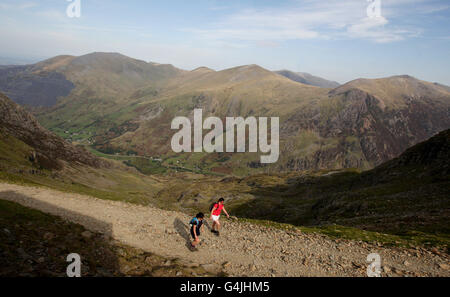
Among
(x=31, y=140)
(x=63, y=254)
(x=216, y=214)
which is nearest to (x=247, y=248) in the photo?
(x=216, y=214)

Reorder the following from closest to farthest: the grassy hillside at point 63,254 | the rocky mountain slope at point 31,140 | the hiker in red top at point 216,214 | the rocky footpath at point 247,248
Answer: the grassy hillside at point 63,254 < the rocky footpath at point 247,248 < the hiker in red top at point 216,214 < the rocky mountain slope at point 31,140

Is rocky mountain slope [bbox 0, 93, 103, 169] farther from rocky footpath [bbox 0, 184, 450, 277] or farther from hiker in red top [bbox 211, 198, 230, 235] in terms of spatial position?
hiker in red top [bbox 211, 198, 230, 235]

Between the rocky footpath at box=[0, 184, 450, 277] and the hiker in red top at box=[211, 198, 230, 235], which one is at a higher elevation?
the hiker in red top at box=[211, 198, 230, 235]

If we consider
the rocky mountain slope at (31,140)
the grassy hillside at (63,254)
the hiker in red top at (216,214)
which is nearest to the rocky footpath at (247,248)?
the hiker in red top at (216,214)

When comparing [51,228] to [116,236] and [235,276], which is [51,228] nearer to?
[116,236]

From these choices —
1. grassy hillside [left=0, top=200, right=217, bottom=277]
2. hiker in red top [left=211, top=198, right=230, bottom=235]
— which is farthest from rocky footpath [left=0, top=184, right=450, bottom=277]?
grassy hillside [left=0, top=200, right=217, bottom=277]

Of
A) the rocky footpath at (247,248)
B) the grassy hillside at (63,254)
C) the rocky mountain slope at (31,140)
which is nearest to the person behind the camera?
the grassy hillside at (63,254)

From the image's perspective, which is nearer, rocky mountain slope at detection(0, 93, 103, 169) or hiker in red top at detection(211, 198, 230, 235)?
hiker in red top at detection(211, 198, 230, 235)

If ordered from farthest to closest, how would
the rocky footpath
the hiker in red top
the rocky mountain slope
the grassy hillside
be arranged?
the rocky mountain slope, the hiker in red top, the rocky footpath, the grassy hillside

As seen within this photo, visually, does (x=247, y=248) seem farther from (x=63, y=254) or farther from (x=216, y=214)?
(x=63, y=254)

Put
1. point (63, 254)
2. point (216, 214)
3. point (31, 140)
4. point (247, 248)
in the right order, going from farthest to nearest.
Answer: point (31, 140), point (216, 214), point (247, 248), point (63, 254)

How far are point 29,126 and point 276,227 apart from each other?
20963cm

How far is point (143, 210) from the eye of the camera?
101ft

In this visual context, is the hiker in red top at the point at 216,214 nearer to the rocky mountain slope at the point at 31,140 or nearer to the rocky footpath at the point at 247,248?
the rocky footpath at the point at 247,248
